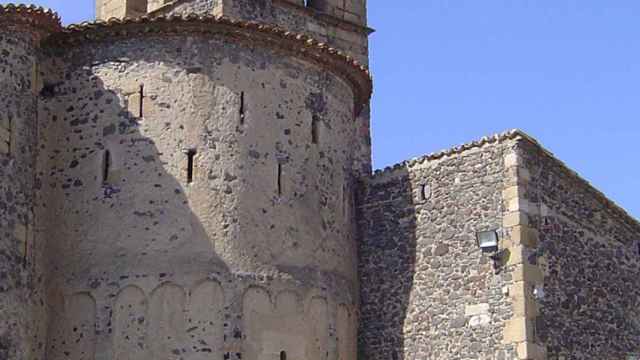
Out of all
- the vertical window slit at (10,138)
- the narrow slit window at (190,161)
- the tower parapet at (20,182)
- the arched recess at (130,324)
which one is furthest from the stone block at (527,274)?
the vertical window slit at (10,138)

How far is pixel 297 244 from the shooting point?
17.8 meters

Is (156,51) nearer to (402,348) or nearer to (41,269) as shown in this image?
(41,269)

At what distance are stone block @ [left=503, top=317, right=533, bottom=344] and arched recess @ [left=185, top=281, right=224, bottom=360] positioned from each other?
383 cm

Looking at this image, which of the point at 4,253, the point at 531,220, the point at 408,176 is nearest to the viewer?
the point at 4,253

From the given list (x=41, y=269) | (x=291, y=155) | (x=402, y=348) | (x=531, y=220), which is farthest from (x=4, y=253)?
(x=531, y=220)

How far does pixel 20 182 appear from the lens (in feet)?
55.7

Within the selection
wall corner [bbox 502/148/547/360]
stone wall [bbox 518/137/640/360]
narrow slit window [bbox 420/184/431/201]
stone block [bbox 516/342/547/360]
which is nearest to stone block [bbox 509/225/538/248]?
wall corner [bbox 502/148/547/360]

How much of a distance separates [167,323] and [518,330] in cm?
469

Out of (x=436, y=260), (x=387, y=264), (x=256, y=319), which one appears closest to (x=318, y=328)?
(x=256, y=319)

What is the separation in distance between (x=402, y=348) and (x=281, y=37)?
15.9 feet

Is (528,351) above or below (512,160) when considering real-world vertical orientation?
below

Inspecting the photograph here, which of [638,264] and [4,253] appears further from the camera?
[638,264]

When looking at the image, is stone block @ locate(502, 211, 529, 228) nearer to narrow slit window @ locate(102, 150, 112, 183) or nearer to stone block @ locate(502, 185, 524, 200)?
stone block @ locate(502, 185, 524, 200)

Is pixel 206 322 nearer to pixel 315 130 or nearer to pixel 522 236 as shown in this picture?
pixel 315 130
